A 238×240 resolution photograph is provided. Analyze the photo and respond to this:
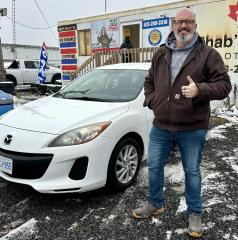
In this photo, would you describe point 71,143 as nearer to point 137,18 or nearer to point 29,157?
point 29,157

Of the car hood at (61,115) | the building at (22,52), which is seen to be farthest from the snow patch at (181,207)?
the building at (22,52)

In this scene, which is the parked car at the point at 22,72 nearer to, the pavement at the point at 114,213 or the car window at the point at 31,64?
the car window at the point at 31,64

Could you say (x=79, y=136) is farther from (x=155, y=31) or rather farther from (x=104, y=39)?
(x=104, y=39)

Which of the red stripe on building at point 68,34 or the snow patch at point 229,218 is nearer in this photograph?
the snow patch at point 229,218

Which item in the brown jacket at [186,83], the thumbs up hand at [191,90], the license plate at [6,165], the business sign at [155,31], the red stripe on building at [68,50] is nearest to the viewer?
the thumbs up hand at [191,90]

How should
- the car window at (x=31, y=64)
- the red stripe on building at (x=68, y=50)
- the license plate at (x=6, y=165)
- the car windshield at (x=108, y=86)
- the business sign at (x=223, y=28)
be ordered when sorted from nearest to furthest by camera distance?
the license plate at (x=6, y=165) → the car windshield at (x=108, y=86) → the business sign at (x=223, y=28) → the red stripe on building at (x=68, y=50) → the car window at (x=31, y=64)

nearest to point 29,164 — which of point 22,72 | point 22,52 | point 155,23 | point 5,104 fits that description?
point 5,104

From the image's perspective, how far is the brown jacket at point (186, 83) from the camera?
8.74 feet

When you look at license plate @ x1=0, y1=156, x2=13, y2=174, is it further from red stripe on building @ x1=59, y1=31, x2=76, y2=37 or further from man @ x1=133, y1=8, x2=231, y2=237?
Result: red stripe on building @ x1=59, y1=31, x2=76, y2=37

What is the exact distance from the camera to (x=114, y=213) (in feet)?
11.3

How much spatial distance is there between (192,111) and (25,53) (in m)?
29.9

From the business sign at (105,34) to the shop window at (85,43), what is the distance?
483 mm

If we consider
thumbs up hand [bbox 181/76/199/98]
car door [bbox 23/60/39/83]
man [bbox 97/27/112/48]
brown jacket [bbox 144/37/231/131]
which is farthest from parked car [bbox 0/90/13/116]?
car door [bbox 23/60/39/83]

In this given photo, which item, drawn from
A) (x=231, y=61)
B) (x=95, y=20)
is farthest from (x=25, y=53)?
(x=231, y=61)
